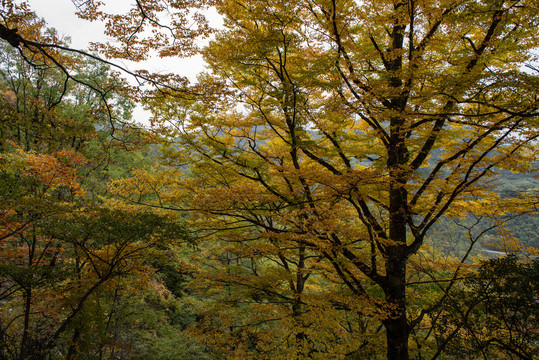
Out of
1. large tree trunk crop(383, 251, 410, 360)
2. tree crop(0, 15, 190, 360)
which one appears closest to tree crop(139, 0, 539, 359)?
large tree trunk crop(383, 251, 410, 360)

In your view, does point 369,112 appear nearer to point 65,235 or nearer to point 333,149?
point 333,149

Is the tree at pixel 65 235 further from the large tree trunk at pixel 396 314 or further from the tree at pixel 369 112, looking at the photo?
the large tree trunk at pixel 396 314

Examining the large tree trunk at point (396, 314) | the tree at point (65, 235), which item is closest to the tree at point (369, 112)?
the large tree trunk at point (396, 314)

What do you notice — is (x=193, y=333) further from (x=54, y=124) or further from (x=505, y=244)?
(x=505, y=244)

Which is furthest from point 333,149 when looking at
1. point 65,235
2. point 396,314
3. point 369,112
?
point 65,235

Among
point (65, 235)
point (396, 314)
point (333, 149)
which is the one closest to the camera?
point (65, 235)

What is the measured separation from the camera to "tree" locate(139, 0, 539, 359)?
371 centimetres

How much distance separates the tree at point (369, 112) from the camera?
371cm

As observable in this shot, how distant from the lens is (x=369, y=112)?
409 centimetres

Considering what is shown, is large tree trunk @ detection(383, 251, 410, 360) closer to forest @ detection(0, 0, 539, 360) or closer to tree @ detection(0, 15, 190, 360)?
forest @ detection(0, 0, 539, 360)

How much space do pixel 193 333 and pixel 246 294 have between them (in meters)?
1.74

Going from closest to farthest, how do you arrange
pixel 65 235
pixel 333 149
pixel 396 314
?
pixel 65 235 < pixel 396 314 < pixel 333 149

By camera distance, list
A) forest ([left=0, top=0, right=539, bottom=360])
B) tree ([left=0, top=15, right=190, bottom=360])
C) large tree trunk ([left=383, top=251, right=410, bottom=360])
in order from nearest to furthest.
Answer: tree ([left=0, top=15, right=190, bottom=360]) < forest ([left=0, top=0, right=539, bottom=360]) < large tree trunk ([left=383, top=251, right=410, bottom=360])

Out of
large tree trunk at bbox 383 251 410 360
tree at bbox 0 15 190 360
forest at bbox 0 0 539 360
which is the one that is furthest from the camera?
large tree trunk at bbox 383 251 410 360
